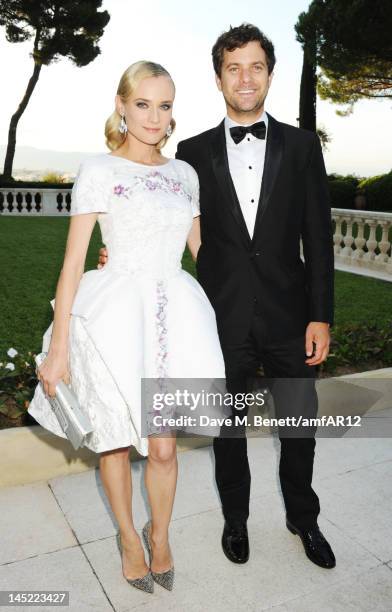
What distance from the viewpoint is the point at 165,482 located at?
8.45 ft

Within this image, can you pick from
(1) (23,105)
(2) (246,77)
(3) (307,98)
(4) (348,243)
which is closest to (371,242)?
(4) (348,243)

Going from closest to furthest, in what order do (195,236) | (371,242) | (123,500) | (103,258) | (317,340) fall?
(123,500) < (103,258) < (317,340) < (195,236) < (371,242)

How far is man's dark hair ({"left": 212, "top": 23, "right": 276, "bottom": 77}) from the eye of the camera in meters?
2.67

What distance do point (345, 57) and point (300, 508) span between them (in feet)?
68.9

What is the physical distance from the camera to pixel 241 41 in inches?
105

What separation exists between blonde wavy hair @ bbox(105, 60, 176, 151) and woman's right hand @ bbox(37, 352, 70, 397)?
3.16 ft

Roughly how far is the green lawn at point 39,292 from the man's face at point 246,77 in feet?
10.6

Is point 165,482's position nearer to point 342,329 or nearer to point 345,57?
point 342,329

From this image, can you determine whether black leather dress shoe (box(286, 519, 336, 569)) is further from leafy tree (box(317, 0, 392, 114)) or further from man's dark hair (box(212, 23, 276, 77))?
leafy tree (box(317, 0, 392, 114))

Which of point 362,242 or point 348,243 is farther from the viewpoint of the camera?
point 348,243

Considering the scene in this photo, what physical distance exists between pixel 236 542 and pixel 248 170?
5.89 ft

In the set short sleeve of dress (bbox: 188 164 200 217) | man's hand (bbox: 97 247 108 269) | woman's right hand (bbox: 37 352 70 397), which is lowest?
woman's right hand (bbox: 37 352 70 397)

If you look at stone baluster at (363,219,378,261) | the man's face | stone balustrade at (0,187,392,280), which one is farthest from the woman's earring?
stone baluster at (363,219,378,261)

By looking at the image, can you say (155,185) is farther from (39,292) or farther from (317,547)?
(39,292)
